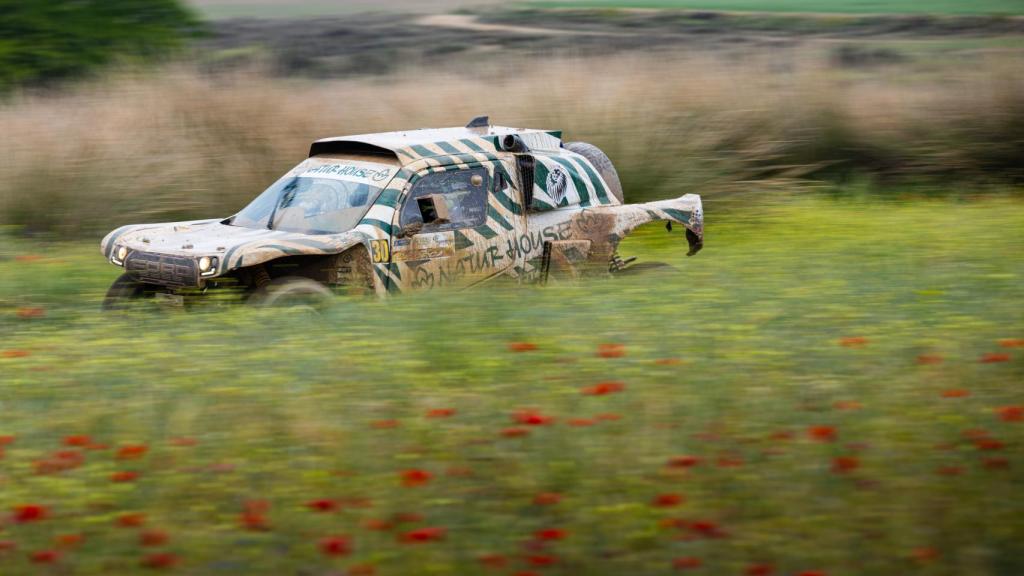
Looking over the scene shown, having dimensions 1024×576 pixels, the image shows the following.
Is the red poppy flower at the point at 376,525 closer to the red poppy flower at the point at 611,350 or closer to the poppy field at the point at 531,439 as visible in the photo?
the poppy field at the point at 531,439

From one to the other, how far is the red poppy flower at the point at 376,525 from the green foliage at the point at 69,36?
18328 millimetres

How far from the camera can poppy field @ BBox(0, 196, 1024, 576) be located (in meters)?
4.23

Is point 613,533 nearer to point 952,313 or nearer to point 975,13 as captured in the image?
point 952,313

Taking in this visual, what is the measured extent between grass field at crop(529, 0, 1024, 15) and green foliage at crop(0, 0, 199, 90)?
1573 cm

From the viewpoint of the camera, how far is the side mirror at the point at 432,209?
28.8ft

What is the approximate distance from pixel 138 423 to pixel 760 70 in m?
13.8

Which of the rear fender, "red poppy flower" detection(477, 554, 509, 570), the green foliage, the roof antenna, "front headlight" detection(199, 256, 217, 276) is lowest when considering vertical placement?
the rear fender

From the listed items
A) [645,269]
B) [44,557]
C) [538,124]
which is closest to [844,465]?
[44,557]

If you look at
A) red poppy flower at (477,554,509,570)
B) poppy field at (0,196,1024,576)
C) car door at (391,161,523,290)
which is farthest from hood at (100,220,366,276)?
→ red poppy flower at (477,554,509,570)

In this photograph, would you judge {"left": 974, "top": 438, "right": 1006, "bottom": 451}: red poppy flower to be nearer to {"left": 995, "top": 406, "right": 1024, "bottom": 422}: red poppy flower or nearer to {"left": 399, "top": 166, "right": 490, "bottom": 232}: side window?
{"left": 995, "top": 406, "right": 1024, "bottom": 422}: red poppy flower

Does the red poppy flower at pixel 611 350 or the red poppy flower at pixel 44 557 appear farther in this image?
the red poppy flower at pixel 611 350

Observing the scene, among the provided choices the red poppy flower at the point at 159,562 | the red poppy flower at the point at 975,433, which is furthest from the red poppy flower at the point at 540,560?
the red poppy flower at the point at 975,433

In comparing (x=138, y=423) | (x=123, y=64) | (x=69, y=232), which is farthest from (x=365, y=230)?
(x=123, y=64)

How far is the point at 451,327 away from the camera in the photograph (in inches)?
252
